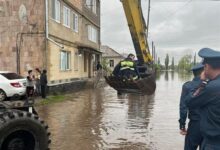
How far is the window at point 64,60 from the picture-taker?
2748 cm

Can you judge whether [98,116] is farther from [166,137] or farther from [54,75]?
[54,75]

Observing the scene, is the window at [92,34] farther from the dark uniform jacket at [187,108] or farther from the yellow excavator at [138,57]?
the dark uniform jacket at [187,108]

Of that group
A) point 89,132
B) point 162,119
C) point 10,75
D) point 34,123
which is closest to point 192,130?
point 34,123

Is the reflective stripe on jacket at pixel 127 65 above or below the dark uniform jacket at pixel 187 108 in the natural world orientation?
above

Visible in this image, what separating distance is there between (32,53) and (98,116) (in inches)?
380

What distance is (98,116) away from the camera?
14.9 m

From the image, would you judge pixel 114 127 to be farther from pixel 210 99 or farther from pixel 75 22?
pixel 75 22

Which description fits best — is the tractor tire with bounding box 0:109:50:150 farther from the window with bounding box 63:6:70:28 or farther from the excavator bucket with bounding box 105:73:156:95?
the window with bounding box 63:6:70:28

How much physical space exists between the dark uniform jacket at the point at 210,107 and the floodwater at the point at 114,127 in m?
4.84

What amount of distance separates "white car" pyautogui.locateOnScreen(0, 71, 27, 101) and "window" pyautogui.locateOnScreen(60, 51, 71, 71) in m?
7.83

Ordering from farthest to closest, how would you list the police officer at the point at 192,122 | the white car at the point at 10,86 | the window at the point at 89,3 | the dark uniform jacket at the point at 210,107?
the window at the point at 89,3 < the white car at the point at 10,86 < the police officer at the point at 192,122 < the dark uniform jacket at the point at 210,107

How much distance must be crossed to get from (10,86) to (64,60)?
9.42 metres

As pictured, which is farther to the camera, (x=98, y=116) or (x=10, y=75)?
(x=10, y=75)

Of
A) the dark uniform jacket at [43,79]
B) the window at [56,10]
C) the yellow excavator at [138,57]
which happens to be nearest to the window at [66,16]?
the window at [56,10]
